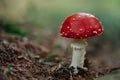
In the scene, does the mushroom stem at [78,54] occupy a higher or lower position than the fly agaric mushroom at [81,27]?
→ lower

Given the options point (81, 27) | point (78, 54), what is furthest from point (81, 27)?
point (78, 54)

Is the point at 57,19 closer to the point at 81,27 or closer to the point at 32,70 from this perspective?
the point at 32,70

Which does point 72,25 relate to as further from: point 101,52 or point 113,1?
point 113,1

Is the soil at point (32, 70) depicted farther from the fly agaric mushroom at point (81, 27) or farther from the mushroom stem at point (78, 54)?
the fly agaric mushroom at point (81, 27)

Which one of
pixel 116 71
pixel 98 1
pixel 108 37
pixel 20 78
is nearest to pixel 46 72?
pixel 20 78

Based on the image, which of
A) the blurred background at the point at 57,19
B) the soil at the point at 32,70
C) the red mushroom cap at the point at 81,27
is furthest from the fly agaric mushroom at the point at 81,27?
the blurred background at the point at 57,19

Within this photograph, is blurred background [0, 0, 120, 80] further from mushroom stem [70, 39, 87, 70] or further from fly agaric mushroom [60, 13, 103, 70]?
fly agaric mushroom [60, 13, 103, 70]
